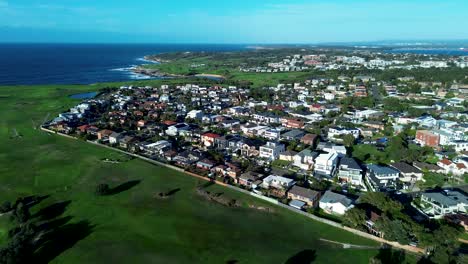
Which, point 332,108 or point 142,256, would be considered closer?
point 142,256

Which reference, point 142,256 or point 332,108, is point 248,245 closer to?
Result: point 142,256

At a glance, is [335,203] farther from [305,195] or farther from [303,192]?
[303,192]

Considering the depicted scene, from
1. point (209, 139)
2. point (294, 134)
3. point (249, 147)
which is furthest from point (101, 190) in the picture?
point (294, 134)

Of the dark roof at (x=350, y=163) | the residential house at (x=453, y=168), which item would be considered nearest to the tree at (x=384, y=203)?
the dark roof at (x=350, y=163)

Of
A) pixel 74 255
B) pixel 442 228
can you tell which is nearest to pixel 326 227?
pixel 442 228

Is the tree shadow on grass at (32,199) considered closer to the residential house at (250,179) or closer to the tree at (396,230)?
the residential house at (250,179)

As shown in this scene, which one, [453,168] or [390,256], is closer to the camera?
[390,256]

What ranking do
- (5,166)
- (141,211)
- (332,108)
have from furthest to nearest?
1. (332,108)
2. (5,166)
3. (141,211)
